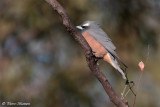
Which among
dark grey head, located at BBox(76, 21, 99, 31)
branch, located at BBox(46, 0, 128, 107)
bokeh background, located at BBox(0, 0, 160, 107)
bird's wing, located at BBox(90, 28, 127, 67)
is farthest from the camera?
bokeh background, located at BBox(0, 0, 160, 107)

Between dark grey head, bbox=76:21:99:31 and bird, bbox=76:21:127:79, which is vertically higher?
dark grey head, bbox=76:21:99:31

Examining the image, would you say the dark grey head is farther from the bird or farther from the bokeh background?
the bokeh background

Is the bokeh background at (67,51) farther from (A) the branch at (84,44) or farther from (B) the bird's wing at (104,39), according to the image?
(A) the branch at (84,44)

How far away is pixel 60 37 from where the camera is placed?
741 cm

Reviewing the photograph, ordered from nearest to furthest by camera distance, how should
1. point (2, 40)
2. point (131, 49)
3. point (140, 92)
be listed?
point (140, 92), point (131, 49), point (2, 40)

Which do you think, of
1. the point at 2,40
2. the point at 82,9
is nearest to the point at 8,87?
the point at 2,40

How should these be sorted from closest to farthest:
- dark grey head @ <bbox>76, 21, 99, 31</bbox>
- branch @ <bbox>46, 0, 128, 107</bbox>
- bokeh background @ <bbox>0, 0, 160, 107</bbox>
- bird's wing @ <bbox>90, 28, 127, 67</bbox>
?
1. branch @ <bbox>46, 0, 128, 107</bbox>
2. bird's wing @ <bbox>90, 28, 127, 67</bbox>
3. dark grey head @ <bbox>76, 21, 99, 31</bbox>
4. bokeh background @ <bbox>0, 0, 160, 107</bbox>

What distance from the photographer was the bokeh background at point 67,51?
22.0 feet

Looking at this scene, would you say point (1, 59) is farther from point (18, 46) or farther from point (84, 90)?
point (84, 90)

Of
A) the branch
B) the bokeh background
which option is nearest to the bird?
the branch

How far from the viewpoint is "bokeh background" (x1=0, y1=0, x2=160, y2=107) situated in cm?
671

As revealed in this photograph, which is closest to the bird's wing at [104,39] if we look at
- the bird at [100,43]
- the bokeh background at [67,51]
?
the bird at [100,43]

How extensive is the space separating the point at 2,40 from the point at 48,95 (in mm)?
1600

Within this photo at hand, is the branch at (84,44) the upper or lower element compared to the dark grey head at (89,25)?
lower
